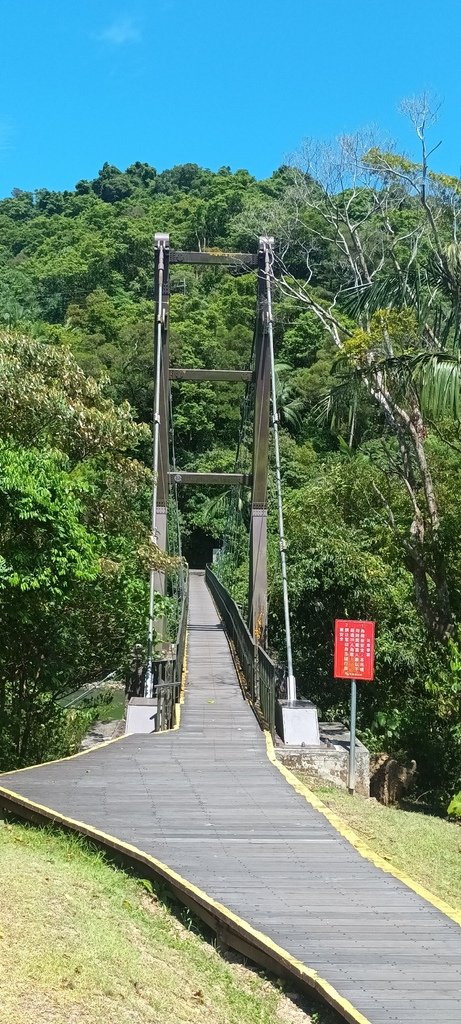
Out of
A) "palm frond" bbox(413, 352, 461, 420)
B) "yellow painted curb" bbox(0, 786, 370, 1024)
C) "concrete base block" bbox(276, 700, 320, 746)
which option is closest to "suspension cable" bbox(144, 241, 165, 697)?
"concrete base block" bbox(276, 700, 320, 746)

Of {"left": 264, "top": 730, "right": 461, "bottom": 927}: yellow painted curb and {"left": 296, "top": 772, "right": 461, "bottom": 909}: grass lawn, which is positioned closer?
{"left": 264, "top": 730, "right": 461, "bottom": 927}: yellow painted curb

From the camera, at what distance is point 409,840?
7816 millimetres

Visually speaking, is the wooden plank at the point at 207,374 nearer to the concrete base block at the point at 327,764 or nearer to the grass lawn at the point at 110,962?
the concrete base block at the point at 327,764

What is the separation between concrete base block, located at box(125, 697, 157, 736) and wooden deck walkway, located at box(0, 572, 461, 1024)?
506mm

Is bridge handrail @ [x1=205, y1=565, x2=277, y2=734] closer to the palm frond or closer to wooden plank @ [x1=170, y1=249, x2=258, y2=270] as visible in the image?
the palm frond

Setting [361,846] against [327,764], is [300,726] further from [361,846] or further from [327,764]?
[361,846]

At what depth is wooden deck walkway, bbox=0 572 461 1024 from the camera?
157 inches

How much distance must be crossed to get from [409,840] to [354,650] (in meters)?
2.17

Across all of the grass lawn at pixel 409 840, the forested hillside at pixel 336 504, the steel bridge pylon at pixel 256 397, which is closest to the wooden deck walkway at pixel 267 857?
the grass lawn at pixel 409 840

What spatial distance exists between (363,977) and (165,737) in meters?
6.75

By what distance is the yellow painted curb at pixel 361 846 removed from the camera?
500 cm

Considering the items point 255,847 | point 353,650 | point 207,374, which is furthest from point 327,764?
point 207,374

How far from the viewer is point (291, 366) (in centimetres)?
4478

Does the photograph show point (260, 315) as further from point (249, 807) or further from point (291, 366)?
point (291, 366)
